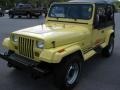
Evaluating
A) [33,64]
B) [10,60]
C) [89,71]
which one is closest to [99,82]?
[89,71]

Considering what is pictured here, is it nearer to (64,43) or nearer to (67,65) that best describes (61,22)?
(64,43)

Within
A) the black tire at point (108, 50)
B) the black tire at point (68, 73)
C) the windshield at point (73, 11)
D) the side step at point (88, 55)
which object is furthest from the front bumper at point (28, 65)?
the black tire at point (108, 50)

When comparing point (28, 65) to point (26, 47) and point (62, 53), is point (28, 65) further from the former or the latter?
point (62, 53)

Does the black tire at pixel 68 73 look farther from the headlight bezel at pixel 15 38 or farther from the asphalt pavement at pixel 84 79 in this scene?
the headlight bezel at pixel 15 38

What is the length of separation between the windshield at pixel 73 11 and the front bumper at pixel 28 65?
1.90 metres

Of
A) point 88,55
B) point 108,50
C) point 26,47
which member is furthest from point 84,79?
point 108,50

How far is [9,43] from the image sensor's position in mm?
5633

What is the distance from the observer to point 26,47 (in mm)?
5082

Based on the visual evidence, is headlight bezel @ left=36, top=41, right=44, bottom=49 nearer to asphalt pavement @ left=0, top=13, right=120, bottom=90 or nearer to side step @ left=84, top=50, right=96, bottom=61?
asphalt pavement @ left=0, top=13, right=120, bottom=90

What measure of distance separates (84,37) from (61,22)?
924 millimetres

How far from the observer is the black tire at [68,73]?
4766 millimetres

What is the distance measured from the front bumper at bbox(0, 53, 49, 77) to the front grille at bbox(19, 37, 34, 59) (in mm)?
125

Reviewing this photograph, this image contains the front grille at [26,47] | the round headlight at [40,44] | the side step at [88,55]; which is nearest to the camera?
the round headlight at [40,44]

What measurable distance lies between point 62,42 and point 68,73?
2.24 ft
